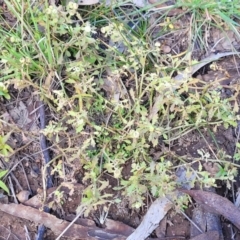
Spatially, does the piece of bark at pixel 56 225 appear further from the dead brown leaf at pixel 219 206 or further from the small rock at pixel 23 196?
the dead brown leaf at pixel 219 206

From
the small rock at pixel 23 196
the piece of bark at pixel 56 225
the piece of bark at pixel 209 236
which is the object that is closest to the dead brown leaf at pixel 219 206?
the piece of bark at pixel 209 236

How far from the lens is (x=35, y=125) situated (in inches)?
79.7

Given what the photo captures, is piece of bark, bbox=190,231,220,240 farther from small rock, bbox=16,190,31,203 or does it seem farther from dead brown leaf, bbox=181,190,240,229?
small rock, bbox=16,190,31,203

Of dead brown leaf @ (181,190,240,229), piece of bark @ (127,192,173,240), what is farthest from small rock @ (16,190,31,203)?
dead brown leaf @ (181,190,240,229)

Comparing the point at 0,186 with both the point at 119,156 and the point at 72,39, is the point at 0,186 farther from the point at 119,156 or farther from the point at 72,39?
the point at 72,39

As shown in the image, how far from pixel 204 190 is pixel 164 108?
378 mm

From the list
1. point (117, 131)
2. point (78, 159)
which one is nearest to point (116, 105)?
point (117, 131)

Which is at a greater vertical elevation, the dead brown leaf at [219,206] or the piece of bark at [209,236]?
the dead brown leaf at [219,206]

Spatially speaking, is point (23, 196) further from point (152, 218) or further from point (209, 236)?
point (209, 236)

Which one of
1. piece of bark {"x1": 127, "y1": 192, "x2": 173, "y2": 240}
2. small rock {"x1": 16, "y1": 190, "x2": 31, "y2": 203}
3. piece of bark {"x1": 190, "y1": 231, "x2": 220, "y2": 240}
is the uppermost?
small rock {"x1": 16, "y1": 190, "x2": 31, "y2": 203}

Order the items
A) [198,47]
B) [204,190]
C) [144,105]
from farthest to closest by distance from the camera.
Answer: [198,47] → [144,105] → [204,190]

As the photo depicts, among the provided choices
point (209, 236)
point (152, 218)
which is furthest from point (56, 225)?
point (209, 236)

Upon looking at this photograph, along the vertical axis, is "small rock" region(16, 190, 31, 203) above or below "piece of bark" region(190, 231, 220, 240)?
above

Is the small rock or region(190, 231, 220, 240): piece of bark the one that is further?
the small rock
